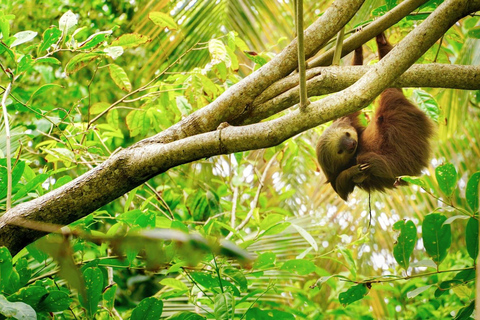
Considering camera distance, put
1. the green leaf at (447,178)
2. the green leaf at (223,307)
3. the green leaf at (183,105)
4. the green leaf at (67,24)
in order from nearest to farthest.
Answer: the green leaf at (223,307), the green leaf at (447,178), the green leaf at (67,24), the green leaf at (183,105)

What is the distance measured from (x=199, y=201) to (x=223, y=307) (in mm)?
1836

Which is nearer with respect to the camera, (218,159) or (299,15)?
(299,15)

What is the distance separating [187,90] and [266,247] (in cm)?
119

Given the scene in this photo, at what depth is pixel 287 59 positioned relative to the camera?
6.34 ft

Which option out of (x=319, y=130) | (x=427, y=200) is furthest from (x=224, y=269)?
(x=427, y=200)

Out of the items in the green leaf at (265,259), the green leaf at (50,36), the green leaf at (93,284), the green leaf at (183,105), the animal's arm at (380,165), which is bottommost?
the animal's arm at (380,165)

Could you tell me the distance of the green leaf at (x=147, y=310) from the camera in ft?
5.84

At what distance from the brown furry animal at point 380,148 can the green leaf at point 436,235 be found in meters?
1.04

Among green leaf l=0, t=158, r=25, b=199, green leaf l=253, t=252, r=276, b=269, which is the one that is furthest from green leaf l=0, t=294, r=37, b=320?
green leaf l=253, t=252, r=276, b=269

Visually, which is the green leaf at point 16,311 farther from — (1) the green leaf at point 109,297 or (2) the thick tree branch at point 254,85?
(2) the thick tree branch at point 254,85

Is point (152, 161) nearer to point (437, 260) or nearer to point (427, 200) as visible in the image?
point (437, 260)

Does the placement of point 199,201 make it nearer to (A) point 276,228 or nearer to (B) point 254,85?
(A) point 276,228

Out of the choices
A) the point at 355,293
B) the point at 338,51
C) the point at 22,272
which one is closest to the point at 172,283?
the point at 22,272

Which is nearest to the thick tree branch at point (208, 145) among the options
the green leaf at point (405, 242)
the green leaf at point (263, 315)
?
the green leaf at point (405, 242)
